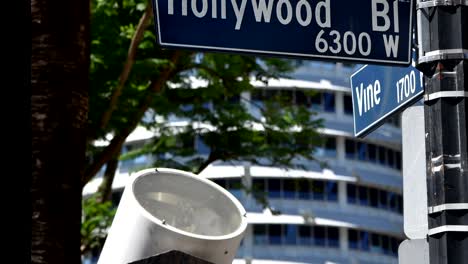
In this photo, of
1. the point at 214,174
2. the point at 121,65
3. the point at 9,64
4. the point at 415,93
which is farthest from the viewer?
the point at 214,174

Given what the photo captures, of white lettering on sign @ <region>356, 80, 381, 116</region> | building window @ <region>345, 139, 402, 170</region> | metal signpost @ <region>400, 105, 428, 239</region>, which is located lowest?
building window @ <region>345, 139, 402, 170</region>

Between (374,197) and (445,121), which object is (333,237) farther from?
(445,121)

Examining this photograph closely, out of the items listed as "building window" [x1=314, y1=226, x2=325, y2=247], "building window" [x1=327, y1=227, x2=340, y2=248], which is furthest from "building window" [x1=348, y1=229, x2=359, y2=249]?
"building window" [x1=314, y1=226, x2=325, y2=247]

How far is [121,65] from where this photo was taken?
20.0 m

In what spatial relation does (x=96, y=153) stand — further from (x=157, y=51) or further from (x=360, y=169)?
(x=360, y=169)

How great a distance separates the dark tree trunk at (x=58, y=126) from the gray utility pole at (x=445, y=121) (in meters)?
5.54

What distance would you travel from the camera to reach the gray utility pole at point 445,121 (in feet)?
17.0

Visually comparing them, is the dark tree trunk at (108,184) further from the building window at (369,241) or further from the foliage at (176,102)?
the building window at (369,241)

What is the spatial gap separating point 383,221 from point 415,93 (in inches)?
3254

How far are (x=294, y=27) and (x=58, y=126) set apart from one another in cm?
527

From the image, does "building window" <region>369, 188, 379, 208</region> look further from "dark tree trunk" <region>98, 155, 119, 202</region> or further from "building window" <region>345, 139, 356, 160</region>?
"dark tree trunk" <region>98, 155, 119, 202</region>

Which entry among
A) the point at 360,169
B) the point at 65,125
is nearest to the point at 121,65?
the point at 65,125

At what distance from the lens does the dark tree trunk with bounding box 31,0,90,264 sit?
10484mm

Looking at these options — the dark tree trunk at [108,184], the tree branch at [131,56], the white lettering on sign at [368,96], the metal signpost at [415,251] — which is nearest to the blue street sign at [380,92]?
the white lettering on sign at [368,96]
